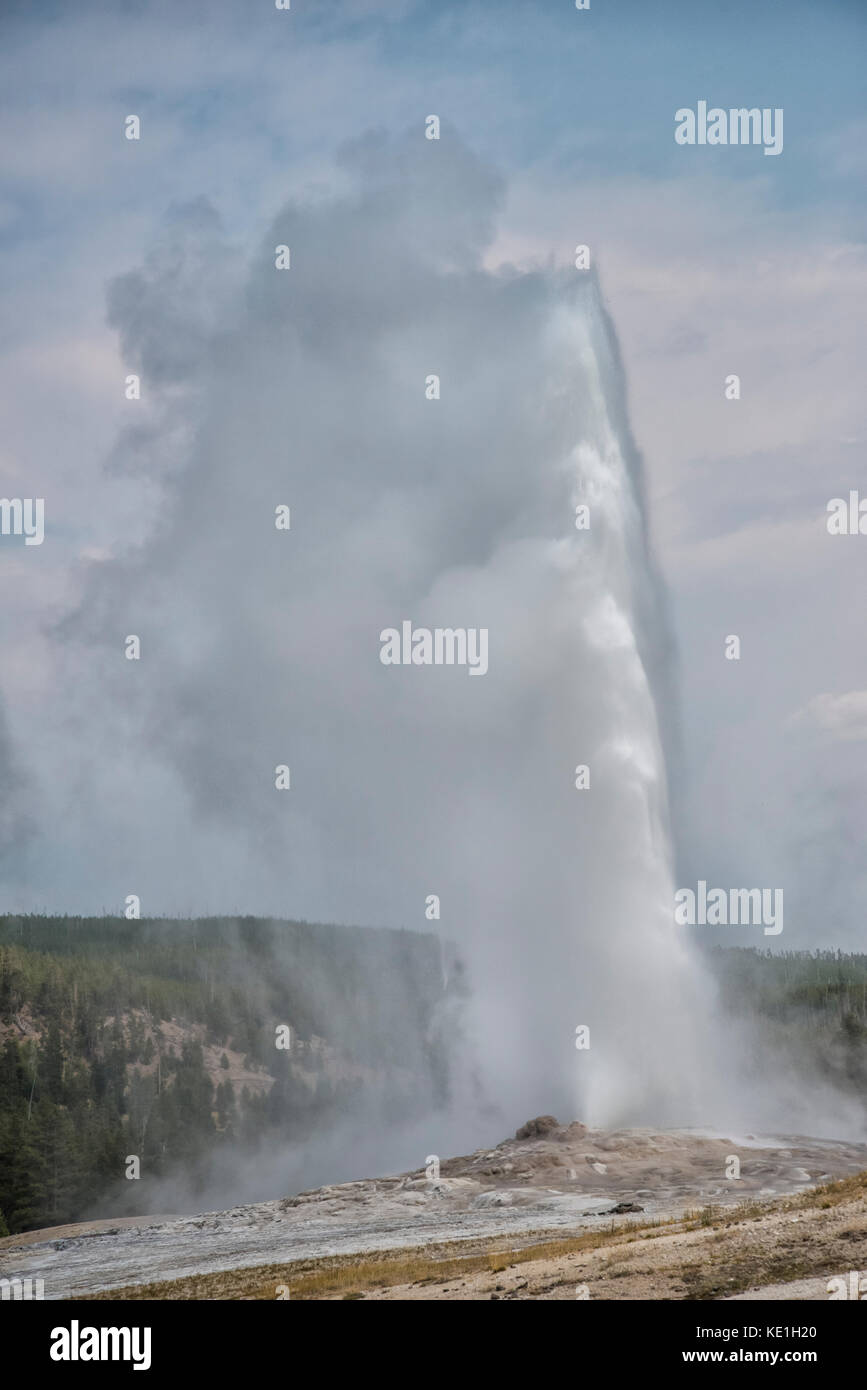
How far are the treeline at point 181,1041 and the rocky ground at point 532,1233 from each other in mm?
29120

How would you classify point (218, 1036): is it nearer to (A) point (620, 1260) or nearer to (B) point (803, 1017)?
(B) point (803, 1017)

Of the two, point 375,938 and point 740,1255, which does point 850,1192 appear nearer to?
point 740,1255

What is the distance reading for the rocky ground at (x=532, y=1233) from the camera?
21.0 meters

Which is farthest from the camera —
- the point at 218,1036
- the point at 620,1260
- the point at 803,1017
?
the point at 218,1036

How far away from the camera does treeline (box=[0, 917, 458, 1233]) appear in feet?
271

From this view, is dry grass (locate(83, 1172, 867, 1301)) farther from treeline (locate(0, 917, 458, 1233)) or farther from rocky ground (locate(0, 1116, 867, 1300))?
treeline (locate(0, 917, 458, 1233))

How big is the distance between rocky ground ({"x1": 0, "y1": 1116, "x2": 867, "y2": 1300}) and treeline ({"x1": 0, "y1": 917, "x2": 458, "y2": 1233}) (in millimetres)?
29120

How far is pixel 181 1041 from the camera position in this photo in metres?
127

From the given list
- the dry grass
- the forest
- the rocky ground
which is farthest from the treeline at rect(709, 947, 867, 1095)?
the dry grass

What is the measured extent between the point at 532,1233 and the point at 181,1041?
102 m

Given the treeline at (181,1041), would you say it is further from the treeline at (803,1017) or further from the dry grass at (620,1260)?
the dry grass at (620,1260)

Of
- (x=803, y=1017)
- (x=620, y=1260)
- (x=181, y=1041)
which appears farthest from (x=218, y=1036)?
(x=620, y=1260)
